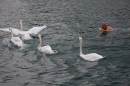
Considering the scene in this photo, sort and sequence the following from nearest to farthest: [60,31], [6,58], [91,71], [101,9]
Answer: [91,71] → [6,58] → [60,31] → [101,9]

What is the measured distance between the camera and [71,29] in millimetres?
28469

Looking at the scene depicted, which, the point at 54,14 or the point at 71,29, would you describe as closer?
the point at 71,29

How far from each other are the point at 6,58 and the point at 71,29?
10.7 m

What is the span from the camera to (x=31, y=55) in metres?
19.9

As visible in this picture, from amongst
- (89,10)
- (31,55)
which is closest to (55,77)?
(31,55)

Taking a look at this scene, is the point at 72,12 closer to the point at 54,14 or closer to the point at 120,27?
the point at 54,14

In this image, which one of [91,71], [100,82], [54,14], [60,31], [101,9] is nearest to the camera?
[100,82]

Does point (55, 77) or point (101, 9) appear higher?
point (101, 9)

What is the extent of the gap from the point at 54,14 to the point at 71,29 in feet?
32.9

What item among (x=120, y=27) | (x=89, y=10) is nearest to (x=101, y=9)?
(x=89, y=10)

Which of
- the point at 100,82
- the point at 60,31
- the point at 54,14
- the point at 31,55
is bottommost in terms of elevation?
the point at 100,82

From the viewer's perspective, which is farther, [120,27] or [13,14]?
[13,14]

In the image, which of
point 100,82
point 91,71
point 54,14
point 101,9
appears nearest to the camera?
point 100,82

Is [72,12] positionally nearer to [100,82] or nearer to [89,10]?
[89,10]
